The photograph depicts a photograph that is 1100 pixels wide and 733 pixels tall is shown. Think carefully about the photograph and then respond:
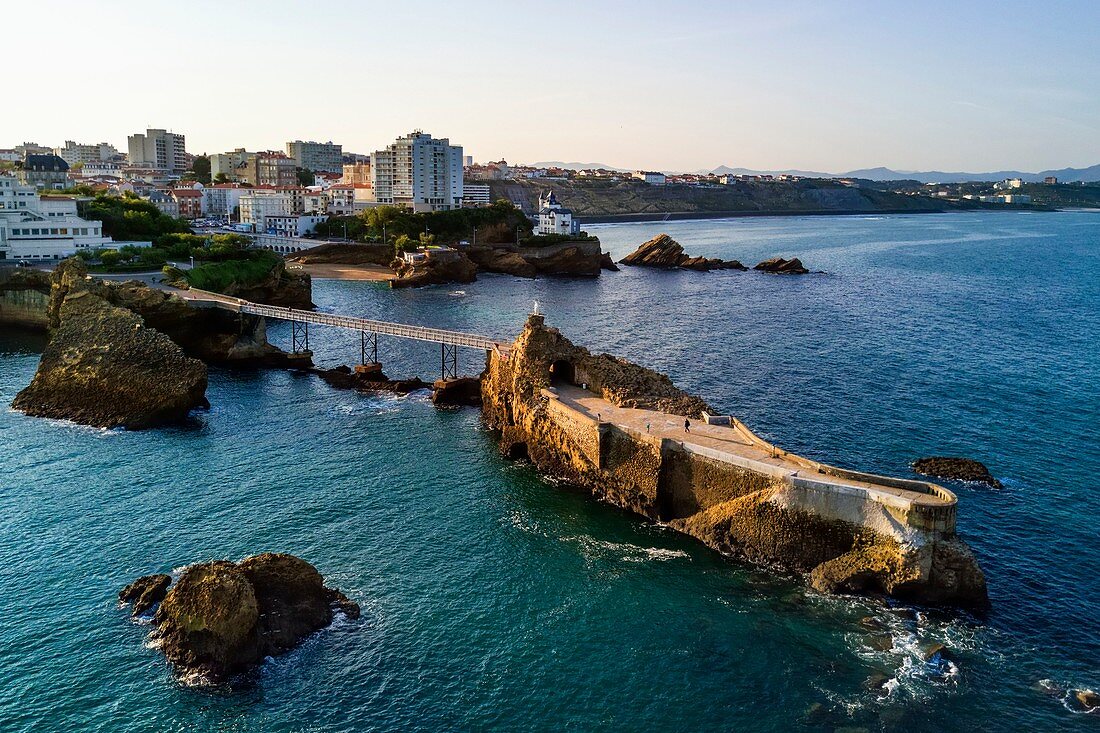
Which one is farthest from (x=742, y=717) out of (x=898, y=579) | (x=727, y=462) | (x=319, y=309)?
(x=319, y=309)

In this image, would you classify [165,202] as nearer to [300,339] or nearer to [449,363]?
[300,339]

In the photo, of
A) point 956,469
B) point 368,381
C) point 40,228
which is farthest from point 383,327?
point 40,228

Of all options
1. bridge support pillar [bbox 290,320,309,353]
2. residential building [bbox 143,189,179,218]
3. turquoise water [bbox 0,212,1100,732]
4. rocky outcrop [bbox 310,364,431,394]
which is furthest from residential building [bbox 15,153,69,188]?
rocky outcrop [bbox 310,364,431,394]

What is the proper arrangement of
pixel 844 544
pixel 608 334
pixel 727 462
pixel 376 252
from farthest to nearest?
pixel 376 252 < pixel 608 334 < pixel 727 462 < pixel 844 544

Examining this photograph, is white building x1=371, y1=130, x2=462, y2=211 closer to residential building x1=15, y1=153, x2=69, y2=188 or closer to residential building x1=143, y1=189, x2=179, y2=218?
residential building x1=143, y1=189, x2=179, y2=218

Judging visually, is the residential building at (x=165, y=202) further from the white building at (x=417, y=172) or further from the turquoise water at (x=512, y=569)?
the turquoise water at (x=512, y=569)

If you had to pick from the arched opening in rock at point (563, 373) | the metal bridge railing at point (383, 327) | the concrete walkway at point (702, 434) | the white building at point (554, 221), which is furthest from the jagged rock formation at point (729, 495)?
the white building at point (554, 221)

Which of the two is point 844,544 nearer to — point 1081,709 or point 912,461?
point 1081,709
